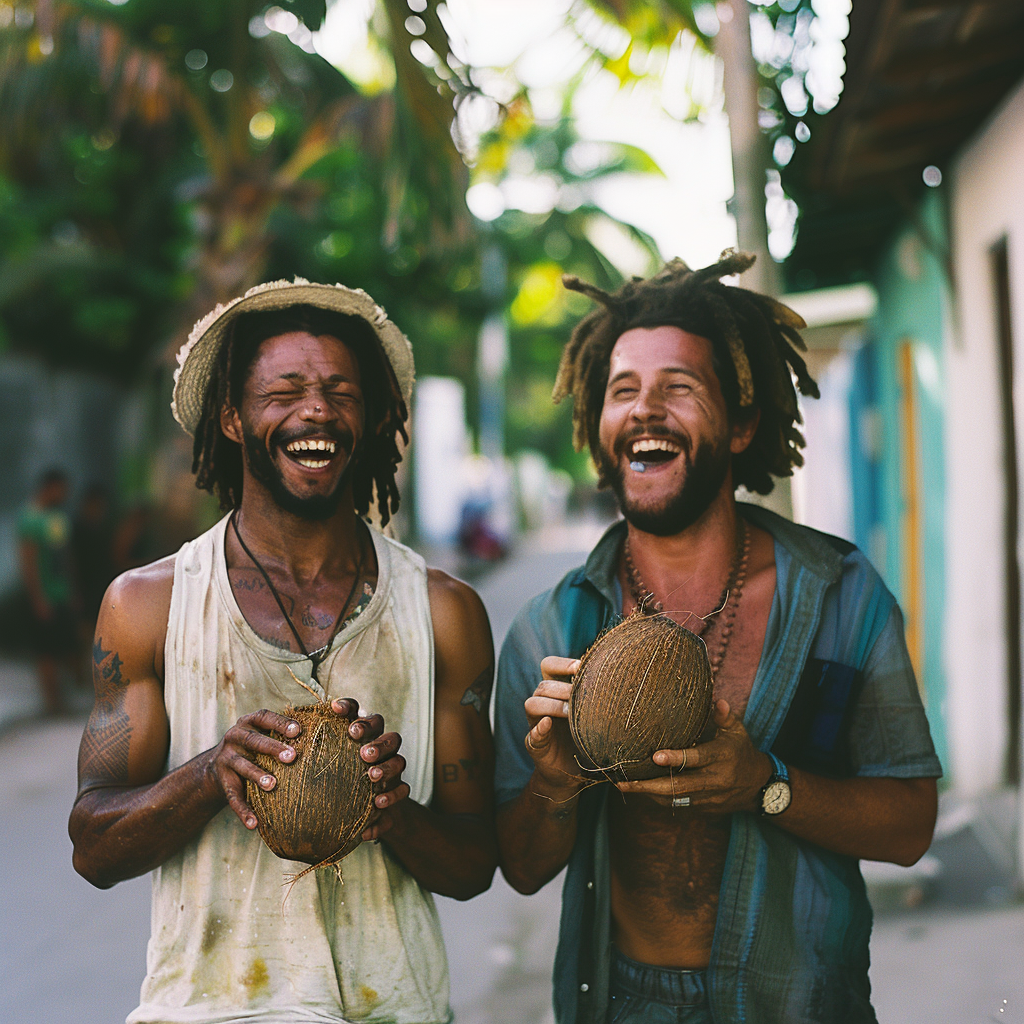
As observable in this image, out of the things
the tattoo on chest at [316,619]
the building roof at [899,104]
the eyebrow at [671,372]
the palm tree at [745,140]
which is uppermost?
the building roof at [899,104]

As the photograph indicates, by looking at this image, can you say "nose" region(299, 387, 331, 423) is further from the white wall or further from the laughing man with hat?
the white wall

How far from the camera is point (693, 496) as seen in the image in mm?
2512

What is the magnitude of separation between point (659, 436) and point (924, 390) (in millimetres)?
5003

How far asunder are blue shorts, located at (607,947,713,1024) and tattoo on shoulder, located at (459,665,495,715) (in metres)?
0.64

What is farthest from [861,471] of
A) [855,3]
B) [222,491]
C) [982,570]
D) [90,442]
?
[90,442]

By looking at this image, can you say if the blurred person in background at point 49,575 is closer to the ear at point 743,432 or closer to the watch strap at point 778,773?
the ear at point 743,432

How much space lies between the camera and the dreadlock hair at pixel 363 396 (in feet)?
8.50

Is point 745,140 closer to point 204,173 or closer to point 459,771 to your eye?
point 459,771

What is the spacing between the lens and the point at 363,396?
266 cm

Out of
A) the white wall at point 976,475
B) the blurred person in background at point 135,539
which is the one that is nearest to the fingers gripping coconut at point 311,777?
the white wall at point 976,475

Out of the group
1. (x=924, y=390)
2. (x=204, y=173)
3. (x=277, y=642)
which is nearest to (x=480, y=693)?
(x=277, y=642)

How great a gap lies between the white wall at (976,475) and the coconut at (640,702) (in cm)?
402

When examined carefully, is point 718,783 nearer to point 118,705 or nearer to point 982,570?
point 118,705

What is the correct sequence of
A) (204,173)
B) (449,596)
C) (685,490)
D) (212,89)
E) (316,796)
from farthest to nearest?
(204,173)
(212,89)
(449,596)
(685,490)
(316,796)
